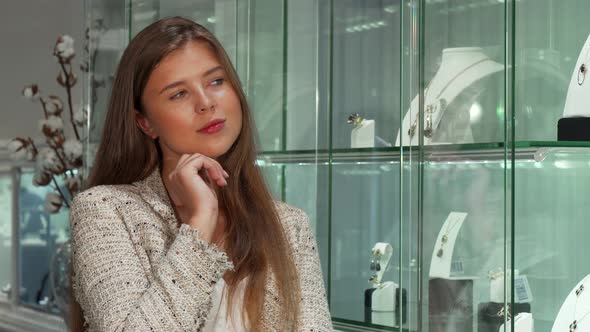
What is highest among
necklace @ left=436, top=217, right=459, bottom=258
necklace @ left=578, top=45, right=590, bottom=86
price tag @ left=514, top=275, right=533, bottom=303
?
necklace @ left=578, top=45, right=590, bottom=86

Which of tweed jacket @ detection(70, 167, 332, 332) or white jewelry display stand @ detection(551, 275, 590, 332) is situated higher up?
tweed jacket @ detection(70, 167, 332, 332)

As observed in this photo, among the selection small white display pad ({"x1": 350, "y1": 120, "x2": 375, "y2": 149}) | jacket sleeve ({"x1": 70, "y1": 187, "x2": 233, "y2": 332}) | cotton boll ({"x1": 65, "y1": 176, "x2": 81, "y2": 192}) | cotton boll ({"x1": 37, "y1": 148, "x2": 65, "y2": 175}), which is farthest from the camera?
cotton boll ({"x1": 37, "y1": 148, "x2": 65, "y2": 175})

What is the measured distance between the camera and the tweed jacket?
129cm

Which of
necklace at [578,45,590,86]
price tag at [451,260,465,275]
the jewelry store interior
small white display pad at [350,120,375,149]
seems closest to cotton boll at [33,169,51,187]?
the jewelry store interior

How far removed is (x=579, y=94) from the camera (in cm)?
156

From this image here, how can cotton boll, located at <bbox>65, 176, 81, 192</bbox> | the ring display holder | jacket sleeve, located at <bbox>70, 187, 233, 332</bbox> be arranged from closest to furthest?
jacket sleeve, located at <bbox>70, 187, 233, 332</bbox> → the ring display holder → cotton boll, located at <bbox>65, 176, 81, 192</bbox>

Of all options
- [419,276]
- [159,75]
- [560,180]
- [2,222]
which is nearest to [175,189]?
[159,75]

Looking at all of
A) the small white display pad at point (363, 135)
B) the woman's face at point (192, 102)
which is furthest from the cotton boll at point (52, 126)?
the woman's face at point (192, 102)

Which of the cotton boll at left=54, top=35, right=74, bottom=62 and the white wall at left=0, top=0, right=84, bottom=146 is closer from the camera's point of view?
the cotton boll at left=54, top=35, right=74, bottom=62

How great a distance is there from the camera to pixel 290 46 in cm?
205

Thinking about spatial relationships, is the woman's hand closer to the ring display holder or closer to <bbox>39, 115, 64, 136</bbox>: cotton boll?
the ring display holder

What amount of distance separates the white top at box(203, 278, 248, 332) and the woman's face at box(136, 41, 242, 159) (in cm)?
22

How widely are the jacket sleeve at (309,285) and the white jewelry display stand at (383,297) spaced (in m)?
0.28

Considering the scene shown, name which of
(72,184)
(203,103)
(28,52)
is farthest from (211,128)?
(28,52)
